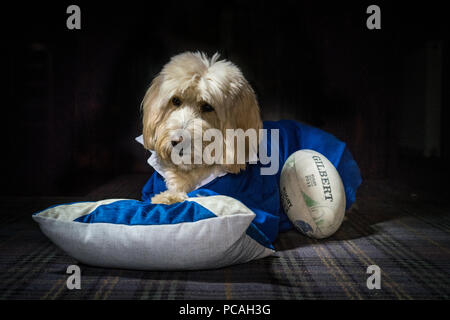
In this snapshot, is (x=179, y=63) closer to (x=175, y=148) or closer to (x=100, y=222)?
(x=175, y=148)

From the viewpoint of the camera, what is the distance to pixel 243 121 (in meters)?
1.91

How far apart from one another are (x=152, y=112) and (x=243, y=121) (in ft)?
1.43

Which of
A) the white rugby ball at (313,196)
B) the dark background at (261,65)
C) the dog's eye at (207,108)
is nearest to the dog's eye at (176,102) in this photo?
the dog's eye at (207,108)

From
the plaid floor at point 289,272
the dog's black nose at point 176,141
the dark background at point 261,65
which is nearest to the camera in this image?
the plaid floor at point 289,272

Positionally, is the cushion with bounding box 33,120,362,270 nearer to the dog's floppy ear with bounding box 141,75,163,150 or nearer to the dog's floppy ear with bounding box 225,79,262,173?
the dog's floppy ear with bounding box 225,79,262,173

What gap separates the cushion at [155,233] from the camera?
1541mm

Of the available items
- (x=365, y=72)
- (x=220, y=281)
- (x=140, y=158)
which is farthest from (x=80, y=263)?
(x=365, y=72)

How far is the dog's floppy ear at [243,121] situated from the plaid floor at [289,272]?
482 mm

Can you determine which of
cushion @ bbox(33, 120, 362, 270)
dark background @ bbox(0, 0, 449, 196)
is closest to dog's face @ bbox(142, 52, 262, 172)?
cushion @ bbox(33, 120, 362, 270)

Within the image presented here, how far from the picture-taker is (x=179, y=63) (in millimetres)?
1859

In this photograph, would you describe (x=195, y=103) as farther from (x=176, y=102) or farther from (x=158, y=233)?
(x=158, y=233)

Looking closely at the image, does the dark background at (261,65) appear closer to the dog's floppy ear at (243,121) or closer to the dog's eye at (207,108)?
the dog's floppy ear at (243,121)

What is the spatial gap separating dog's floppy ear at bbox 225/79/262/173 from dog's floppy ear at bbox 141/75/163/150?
339 mm

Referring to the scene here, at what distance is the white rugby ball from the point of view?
6.82 feet
